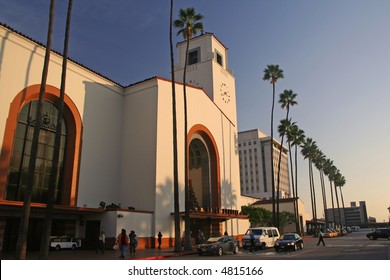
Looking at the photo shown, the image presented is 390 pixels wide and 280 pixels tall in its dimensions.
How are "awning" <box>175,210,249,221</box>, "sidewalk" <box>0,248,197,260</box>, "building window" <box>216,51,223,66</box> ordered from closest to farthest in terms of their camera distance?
"sidewalk" <box>0,248,197,260</box>
"awning" <box>175,210,249,221</box>
"building window" <box>216,51,223,66</box>

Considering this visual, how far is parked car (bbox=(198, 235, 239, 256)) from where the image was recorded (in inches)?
831

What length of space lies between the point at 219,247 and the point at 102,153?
47.8ft

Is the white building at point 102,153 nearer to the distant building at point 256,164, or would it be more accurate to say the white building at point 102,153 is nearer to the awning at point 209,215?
the awning at point 209,215

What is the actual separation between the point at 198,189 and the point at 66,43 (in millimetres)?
24817

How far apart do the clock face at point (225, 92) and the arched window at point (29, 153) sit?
24.6m

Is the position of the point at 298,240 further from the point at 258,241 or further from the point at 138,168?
the point at 138,168

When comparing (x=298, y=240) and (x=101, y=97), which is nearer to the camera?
(x=298, y=240)

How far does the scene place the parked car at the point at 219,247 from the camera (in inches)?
831

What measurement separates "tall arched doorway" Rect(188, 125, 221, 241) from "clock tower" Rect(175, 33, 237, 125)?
292 inches

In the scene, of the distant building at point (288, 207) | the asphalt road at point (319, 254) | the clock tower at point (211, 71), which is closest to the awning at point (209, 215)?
the asphalt road at point (319, 254)

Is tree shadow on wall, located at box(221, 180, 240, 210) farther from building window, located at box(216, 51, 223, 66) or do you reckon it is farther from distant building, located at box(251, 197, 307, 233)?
distant building, located at box(251, 197, 307, 233)

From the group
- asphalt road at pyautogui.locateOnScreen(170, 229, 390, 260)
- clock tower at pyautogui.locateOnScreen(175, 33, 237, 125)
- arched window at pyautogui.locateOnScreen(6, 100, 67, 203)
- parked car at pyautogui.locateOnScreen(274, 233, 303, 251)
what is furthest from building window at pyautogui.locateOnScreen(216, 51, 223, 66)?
asphalt road at pyautogui.locateOnScreen(170, 229, 390, 260)

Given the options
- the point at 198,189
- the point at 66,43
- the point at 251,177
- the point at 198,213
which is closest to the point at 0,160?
the point at 66,43

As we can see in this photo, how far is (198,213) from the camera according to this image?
29.7 metres
